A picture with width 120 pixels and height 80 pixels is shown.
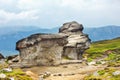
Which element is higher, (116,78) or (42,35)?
(42,35)

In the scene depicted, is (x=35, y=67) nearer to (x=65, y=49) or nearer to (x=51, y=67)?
(x=51, y=67)

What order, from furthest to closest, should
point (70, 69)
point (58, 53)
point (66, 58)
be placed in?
point (66, 58) → point (58, 53) → point (70, 69)

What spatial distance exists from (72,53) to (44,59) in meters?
15.3

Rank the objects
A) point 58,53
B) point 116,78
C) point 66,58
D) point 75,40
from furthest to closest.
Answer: point 75,40, point 66,58, point 58,53, point 116,78

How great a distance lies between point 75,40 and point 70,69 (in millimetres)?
22329

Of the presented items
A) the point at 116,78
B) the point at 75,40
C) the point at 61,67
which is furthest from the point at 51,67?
the point at 116,78

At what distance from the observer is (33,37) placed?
3361 inches

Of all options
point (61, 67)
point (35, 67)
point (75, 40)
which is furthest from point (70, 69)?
point (75, 40)

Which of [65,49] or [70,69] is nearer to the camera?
[70,69]

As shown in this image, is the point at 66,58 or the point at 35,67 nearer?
the point at 35,67

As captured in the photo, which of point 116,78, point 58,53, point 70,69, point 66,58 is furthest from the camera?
point 66,58

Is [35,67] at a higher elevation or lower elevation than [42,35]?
lower

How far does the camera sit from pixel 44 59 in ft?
281

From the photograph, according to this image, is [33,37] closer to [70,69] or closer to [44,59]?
[44,59]
